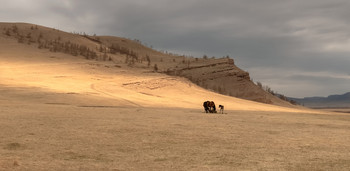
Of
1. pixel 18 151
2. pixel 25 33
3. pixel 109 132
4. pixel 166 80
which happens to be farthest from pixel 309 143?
pixel 25 33

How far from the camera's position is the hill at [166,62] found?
2973 cm

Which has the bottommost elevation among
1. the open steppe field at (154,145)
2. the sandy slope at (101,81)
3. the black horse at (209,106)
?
the open steppe field at (154,145)

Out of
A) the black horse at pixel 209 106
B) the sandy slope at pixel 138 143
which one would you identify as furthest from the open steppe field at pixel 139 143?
the black horse at pixel 209 106

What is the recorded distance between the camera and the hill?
29.7 metres

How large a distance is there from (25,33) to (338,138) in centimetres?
3075

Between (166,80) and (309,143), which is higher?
(166,80)

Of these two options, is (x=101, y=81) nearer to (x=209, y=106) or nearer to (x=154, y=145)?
(x=209, y=106)

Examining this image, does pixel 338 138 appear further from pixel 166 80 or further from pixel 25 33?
pixel 25 33

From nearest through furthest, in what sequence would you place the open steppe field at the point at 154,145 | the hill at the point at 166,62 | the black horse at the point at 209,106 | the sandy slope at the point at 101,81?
the open steppe field at the point at 154,145
the black horse at the point at 209,106
the sandy slope at the point at 101,81
the hill at the point at 166,62

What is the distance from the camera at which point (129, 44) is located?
45406mm

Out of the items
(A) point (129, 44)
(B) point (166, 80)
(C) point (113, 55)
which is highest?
(A) point (129, 44)

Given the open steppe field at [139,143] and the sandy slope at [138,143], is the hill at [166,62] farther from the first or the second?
the open steppe field at [139,143]

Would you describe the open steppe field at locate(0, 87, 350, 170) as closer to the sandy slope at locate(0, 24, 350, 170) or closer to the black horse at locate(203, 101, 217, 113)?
the sandy slope at locate(0, 24, 350, 170)

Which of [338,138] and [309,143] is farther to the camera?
[338,138]
